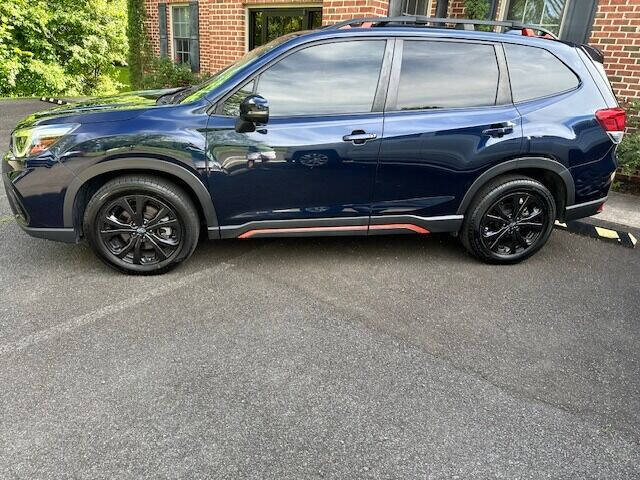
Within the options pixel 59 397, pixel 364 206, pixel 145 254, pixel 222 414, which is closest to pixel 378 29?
pixel 364 206

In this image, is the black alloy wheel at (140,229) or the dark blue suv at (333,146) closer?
the dark blue suv at (333,146)

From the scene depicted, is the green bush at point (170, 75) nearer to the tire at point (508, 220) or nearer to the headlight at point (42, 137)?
the headlight at point (42, 137)

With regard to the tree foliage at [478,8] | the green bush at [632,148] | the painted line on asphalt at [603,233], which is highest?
the tree foliage at [478,8]

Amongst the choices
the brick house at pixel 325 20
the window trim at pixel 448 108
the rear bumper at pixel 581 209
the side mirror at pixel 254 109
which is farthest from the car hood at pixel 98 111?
the brick house at pixel 325 20

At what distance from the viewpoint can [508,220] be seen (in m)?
3.88

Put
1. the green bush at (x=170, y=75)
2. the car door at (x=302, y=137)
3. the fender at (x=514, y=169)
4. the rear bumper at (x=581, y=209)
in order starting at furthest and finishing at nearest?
the green bush at (x=170, y=75), the rear bumper at (x=581, y=209), the fender at (x=514, y=169), the car door at (x=302, y=137)

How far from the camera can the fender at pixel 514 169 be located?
144 inches

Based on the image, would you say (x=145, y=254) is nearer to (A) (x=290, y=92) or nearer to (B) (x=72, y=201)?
(B) (x=72, y=201)

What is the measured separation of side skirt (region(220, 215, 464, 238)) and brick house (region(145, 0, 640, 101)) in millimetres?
4072

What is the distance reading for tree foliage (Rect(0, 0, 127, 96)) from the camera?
12000 mm

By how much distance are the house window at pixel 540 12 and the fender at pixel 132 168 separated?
5737 millimetres

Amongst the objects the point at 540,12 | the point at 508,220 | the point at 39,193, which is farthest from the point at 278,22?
the point at 39,193

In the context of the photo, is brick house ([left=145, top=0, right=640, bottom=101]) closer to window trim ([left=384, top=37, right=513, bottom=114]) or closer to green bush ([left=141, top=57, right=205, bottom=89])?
green bush ([left=141, top=57, right=205, bottom=89])

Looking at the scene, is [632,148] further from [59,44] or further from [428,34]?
[59,44]
